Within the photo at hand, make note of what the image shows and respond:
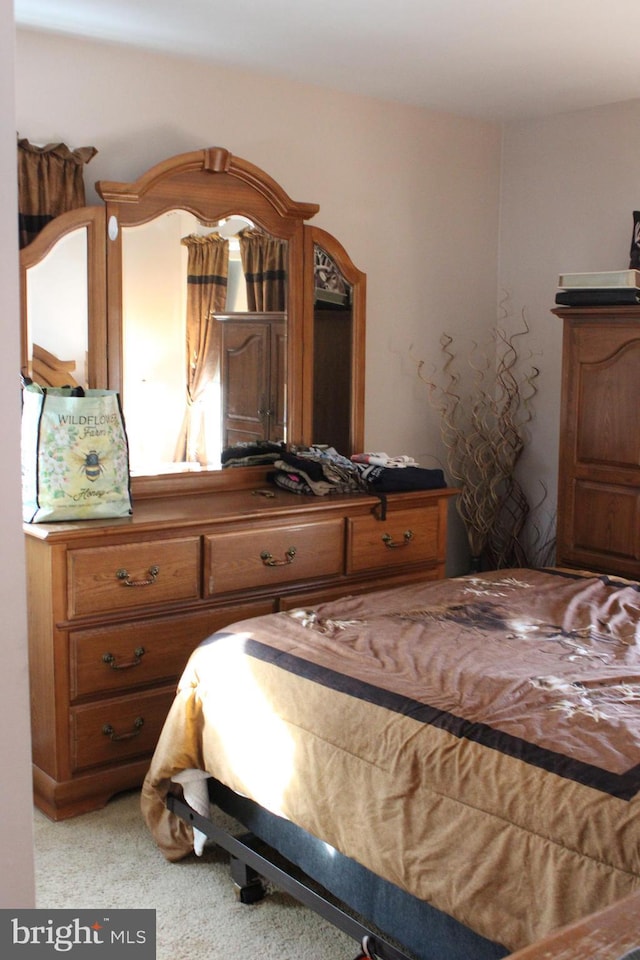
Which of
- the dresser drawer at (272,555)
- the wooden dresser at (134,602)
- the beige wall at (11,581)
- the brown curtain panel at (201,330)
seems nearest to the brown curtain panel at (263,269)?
the brown curtain panel at (201,330)

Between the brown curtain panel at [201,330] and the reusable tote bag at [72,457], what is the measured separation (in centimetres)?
48

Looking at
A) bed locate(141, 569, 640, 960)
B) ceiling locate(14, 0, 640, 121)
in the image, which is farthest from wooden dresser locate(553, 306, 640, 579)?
bed locate(141, 569, 640, 960)

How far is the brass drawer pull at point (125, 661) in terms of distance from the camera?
2.94 metres

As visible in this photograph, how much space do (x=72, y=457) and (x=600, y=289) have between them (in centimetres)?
213

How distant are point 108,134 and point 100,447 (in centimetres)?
118

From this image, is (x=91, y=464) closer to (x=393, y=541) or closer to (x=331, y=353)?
(x=393, y=541)

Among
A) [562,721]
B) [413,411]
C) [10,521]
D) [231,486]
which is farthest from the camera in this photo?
[413,411]

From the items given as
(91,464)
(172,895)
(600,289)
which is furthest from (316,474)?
(172,895)

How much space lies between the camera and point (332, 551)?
3.48 meters

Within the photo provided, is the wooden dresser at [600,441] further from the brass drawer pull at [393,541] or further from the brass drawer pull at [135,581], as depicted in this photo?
the brass drawer pull at [135,581]

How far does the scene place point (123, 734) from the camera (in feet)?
9.87

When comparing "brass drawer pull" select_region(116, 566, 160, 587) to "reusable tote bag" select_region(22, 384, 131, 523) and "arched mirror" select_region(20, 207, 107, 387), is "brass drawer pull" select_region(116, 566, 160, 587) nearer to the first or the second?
"reusable tote bag" select_region(22, 384, 131, 523)

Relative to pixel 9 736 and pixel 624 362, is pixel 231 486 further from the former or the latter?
pixel 9 736

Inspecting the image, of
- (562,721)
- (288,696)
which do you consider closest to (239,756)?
(288,696)
